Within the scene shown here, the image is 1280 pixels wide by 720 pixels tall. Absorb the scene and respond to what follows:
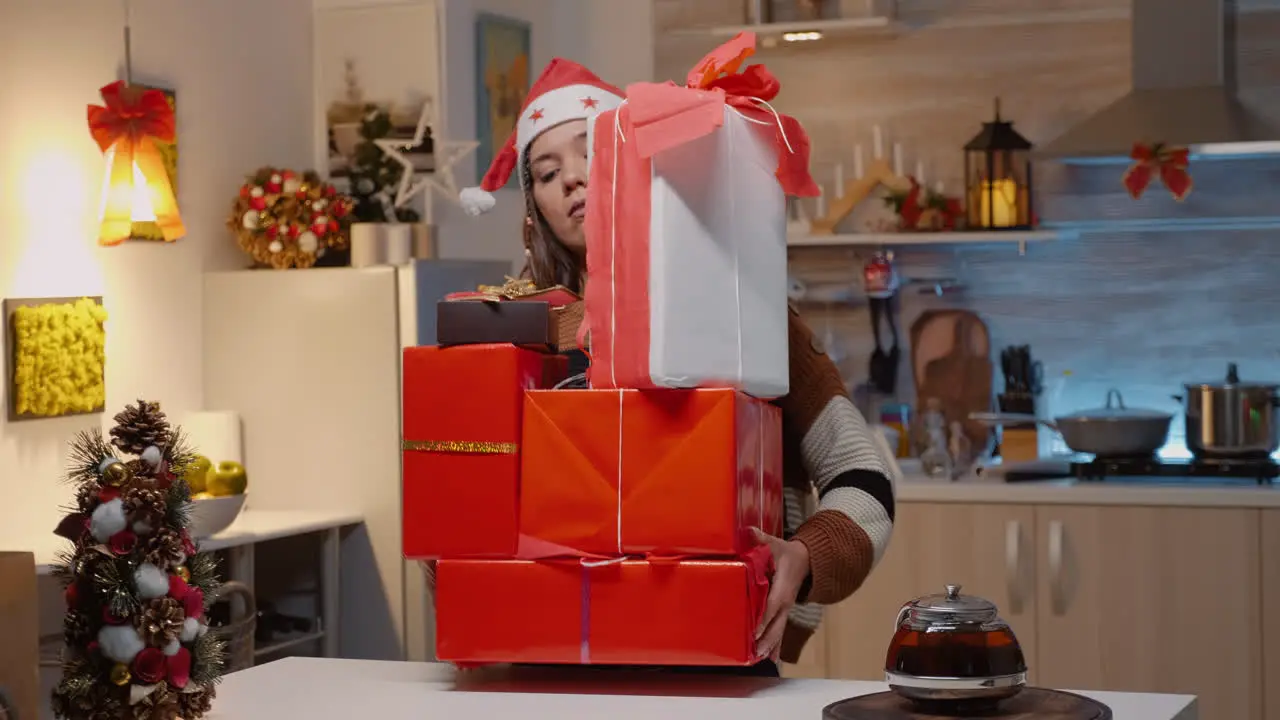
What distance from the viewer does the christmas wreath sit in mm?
4031

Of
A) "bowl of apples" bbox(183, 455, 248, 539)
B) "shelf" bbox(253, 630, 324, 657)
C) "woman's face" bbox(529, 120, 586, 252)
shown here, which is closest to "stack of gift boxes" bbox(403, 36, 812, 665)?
"woman's face" bbox(529, 120, 586, 252)

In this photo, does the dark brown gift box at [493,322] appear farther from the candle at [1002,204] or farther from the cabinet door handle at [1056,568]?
the candle at [1002,204]

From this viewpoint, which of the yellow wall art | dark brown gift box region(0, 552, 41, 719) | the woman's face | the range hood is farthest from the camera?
the range hood

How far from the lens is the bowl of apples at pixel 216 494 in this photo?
3.42m

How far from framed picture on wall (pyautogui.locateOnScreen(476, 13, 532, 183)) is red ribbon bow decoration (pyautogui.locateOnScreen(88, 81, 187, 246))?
3.83ft

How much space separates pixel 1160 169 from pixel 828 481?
113 inches

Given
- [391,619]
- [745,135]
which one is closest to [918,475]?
[391,619]

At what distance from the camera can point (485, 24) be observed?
466 cm

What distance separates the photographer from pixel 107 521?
1446 millimetres

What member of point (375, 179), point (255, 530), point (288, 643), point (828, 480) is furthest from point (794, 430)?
point (375, 179)

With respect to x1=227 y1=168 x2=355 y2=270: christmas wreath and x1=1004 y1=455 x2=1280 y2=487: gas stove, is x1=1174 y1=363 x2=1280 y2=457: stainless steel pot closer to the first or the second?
x1=1004 y1=455 x2=1280 y2=487: gas stove

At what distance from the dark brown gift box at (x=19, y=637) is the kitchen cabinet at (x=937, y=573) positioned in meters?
Result: 2.85

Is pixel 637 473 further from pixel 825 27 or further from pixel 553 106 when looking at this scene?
pixel 825 27

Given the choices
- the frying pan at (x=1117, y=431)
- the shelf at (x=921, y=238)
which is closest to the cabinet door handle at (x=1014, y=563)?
the frying pan at (x=1117, y=431)
